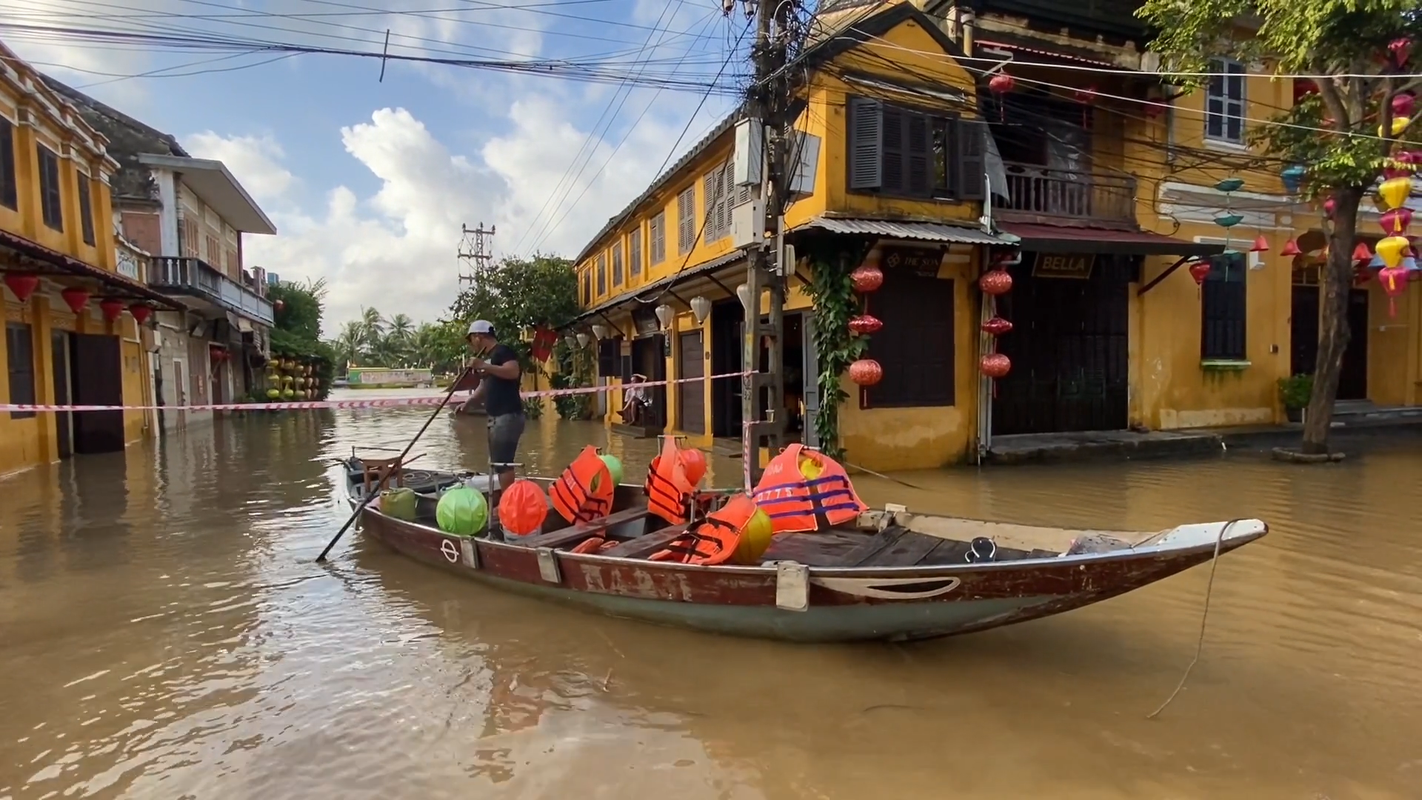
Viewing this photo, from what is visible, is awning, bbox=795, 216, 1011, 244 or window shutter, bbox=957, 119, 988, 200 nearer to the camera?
awning, bbox=795, 216, 1011, 244

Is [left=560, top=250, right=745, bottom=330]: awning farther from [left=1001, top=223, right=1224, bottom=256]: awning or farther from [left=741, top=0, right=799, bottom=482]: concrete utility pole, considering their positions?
[left=1001, top=223, right=1224, bottom=256]: awning

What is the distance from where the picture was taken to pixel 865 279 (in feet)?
33.3

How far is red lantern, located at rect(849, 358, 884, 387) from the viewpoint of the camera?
32.8 ft

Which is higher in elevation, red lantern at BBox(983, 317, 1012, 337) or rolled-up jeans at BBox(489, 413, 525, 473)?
red lantern at BBox(983, 317, 1012, 337)

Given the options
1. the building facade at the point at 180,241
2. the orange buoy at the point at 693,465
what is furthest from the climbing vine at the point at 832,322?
the building facade at the point at 180,241

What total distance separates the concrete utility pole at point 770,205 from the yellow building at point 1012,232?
0.96 ft

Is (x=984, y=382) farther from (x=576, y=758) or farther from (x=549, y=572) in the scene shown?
(x=576, y=758)

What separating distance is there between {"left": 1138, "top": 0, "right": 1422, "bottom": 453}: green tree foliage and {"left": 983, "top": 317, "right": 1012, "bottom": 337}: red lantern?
3.98m

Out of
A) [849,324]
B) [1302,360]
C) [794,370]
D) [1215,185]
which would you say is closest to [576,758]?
[849,324]

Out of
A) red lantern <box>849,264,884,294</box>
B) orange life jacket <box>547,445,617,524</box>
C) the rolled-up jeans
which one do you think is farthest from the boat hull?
red lantern <box>849,264,884,294</box>

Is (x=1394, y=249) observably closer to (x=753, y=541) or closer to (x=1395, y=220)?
(x=1395, y=220)

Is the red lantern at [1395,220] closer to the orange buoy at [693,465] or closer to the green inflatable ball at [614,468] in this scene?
the orange buoy at [693,465]

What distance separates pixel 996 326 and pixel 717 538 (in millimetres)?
7561

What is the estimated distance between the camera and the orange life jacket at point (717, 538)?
4.69 metres
